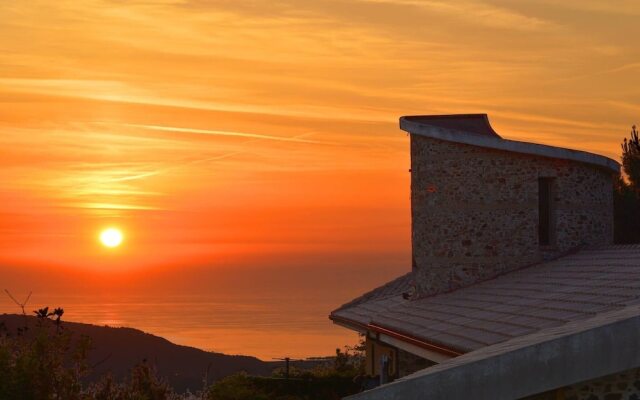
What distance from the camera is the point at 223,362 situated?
194 ft

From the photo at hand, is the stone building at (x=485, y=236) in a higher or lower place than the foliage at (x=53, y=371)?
higher

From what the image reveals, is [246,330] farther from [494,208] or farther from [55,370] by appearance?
[55,370]

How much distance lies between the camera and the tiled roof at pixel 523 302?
15.0 m

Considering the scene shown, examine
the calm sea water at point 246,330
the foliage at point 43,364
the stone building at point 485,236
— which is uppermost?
the stone building at point 485,236

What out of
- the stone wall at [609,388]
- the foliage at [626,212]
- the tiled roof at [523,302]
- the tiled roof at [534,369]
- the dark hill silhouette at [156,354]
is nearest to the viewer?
the tiled roof at [534,369]

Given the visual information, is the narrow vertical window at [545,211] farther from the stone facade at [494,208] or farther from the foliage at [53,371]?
the foliage at [53,371]

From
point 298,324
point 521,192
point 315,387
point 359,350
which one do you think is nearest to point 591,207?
point 521,192

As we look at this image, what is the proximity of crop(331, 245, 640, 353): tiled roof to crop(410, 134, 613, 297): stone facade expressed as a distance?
546 millimetres

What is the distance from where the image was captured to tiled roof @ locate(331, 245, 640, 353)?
15.0 m

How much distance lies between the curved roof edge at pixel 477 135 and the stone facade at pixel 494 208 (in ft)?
0.79

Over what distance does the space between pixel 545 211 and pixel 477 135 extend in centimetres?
238

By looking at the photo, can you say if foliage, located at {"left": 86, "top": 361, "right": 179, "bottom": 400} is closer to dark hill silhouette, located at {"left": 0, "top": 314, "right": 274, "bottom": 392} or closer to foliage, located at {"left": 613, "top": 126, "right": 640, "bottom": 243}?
foliage, located at {"left": 613, "top": 126, "right": 640, "bottom": 243}

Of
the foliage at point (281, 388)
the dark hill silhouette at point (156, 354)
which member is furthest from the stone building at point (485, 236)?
the dark hill silhouette at point (156, 354)

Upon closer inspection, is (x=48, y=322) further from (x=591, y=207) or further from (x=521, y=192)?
(x=591, y=207)
